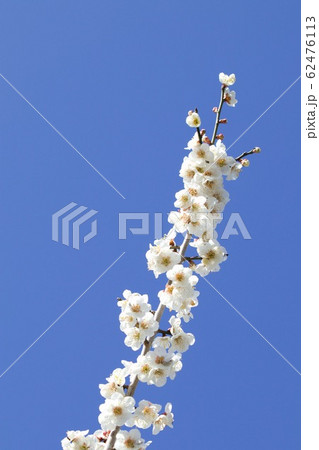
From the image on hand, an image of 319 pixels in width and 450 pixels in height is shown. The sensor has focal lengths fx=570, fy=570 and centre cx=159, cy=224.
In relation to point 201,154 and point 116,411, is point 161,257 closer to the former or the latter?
point 201,154

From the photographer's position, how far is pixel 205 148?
5250 mm

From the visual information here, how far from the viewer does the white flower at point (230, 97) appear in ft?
18.4

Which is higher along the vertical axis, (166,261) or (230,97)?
(230,97)

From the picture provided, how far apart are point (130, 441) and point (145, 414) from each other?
256mm

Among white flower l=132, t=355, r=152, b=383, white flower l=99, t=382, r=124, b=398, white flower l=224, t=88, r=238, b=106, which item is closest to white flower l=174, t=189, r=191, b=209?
white flower l=224, t=88, r=238, b=106

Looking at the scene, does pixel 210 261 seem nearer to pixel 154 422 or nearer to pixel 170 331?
pixel 170 331

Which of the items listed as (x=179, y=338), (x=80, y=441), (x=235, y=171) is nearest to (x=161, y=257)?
(x=179, y=338)

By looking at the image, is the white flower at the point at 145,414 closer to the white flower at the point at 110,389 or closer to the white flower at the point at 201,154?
the white flower at the point at 110,389

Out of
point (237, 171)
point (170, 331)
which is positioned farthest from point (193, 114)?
point (170, 331)

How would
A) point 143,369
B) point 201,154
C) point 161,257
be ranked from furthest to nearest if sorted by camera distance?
1. point 201,154
2. point 161,257
3. point 143,369

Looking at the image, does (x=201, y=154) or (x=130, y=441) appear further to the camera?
(x=201, y=154)

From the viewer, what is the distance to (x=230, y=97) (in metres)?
5.63

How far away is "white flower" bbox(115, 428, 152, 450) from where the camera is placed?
4.69m

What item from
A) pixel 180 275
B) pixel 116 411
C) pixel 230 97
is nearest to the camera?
pixel 116 411
